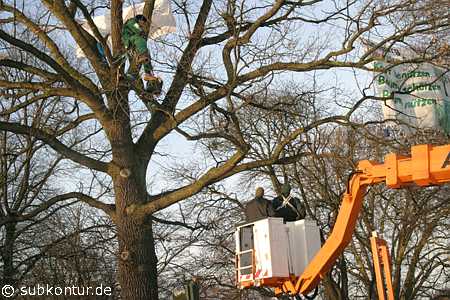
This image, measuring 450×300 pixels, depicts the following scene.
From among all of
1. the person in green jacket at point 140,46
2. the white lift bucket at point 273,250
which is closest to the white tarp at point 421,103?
the person in green jacket at point 140,46

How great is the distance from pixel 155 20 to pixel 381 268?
612 centimetres

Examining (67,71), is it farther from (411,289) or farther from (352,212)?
(411,289)

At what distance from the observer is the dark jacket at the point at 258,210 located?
8719 millimetres

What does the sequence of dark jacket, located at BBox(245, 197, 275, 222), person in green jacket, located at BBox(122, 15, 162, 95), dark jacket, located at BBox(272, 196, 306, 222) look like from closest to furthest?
1. dark jacket, located at BBox(245, 197, 275, 222)
2. dark jacket, located at BBox(272, 196, 306, 222)
3. person in green jacket, located at BBox(122, 15, 162, 95)

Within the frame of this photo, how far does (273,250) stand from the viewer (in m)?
8.33

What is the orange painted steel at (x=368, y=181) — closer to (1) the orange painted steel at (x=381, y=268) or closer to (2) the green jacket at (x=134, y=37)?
(1) the orange painted steel at (x=381, y=268)

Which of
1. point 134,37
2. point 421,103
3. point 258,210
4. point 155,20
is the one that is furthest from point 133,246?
point 421,103

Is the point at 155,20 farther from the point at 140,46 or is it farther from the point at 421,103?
the point at 421,103

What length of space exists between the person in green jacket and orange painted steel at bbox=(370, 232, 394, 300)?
4.19 metres

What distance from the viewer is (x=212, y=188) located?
2350cm

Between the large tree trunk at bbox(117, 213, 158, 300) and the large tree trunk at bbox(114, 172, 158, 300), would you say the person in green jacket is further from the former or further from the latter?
the large tree trunk at bbox(117, 213, 158, 300)

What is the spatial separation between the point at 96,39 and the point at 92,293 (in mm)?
10582

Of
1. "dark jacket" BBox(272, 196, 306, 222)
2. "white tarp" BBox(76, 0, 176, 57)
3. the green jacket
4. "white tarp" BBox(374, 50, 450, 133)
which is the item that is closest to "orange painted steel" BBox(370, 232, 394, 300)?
"dark jacket" BBox(272, 196, 306, 222)

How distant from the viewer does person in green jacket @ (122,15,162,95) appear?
10.4 meters
